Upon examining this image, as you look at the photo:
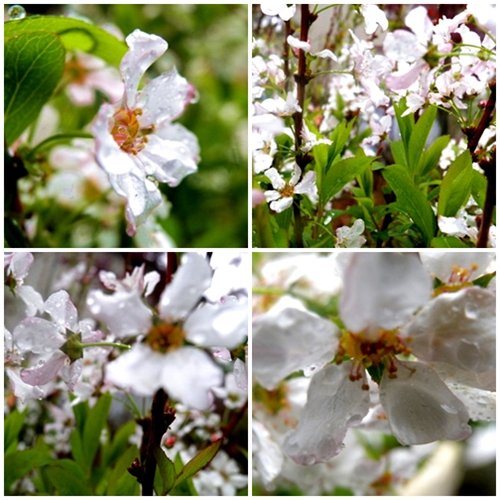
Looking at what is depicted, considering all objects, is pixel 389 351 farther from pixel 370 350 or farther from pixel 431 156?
pixel 431 156

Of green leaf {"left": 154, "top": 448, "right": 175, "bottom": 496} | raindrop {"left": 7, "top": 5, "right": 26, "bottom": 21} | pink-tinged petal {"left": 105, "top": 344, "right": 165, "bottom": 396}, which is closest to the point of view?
pink-tinged petal {"left": 105, "top": 344, "right": 165, "bottom": 396}

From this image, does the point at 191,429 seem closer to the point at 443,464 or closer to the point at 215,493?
the point at 215,493

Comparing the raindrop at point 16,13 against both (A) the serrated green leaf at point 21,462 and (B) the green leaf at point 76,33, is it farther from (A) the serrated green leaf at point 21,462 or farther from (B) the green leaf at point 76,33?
(A) the serrated green leaf at point 21,462

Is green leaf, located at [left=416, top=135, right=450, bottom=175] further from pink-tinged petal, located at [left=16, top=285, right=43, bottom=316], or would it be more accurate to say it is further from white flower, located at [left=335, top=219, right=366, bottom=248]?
pink-tinged petal, located at [left=16, top=285, right=43, bottom=316]

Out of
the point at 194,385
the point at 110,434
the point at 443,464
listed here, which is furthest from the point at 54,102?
the point at 443,464

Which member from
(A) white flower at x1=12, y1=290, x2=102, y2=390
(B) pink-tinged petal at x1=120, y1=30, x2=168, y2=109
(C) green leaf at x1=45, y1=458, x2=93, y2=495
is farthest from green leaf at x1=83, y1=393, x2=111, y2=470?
(B) pink-tinged petal at x1=120, y1=30, x2=168, y2=109
